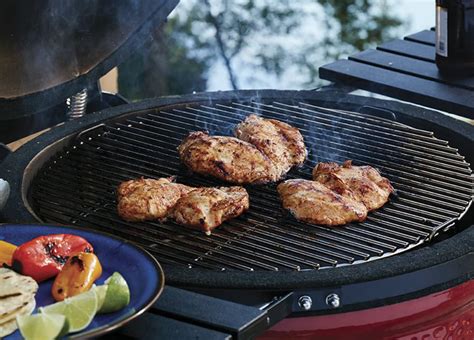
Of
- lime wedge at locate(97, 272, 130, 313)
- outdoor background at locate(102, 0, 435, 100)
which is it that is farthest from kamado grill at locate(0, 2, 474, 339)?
outdoor background at locate(102, 0, 435, 100)

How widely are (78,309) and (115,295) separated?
0.33 ft

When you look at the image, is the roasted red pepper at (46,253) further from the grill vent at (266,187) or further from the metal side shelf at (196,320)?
the grill vent at (266,187)

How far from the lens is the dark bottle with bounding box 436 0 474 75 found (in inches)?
167

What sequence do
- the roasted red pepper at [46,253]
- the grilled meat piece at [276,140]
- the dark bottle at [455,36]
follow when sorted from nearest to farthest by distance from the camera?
1. the roasted red pepper at [46,253]
2. the grilled meat piece at [276,140]
3. the dark bottle at [455,36]

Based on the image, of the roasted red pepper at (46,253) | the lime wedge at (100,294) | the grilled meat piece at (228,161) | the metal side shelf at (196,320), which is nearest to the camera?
the lime wedge at (100,294)

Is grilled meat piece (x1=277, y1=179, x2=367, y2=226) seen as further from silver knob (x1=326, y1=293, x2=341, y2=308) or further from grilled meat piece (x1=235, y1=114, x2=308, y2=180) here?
silver knob (x1=326, y1=293, x2=341, y2=308)

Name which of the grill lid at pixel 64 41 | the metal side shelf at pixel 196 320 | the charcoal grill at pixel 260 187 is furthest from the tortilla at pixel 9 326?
the grill lid at pixel 64 41

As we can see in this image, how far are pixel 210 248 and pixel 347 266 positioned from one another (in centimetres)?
45

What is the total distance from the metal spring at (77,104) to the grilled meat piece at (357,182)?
4.62 feet

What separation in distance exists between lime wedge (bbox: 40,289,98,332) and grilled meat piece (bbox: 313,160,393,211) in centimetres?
125

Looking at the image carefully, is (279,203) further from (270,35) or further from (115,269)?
(270,35)

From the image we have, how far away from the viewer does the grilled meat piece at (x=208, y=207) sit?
2.93 m

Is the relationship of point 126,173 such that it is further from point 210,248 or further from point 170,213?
point 210,248

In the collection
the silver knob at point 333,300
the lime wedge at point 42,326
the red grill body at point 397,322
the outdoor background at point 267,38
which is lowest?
the outdoor background at point 267,38
